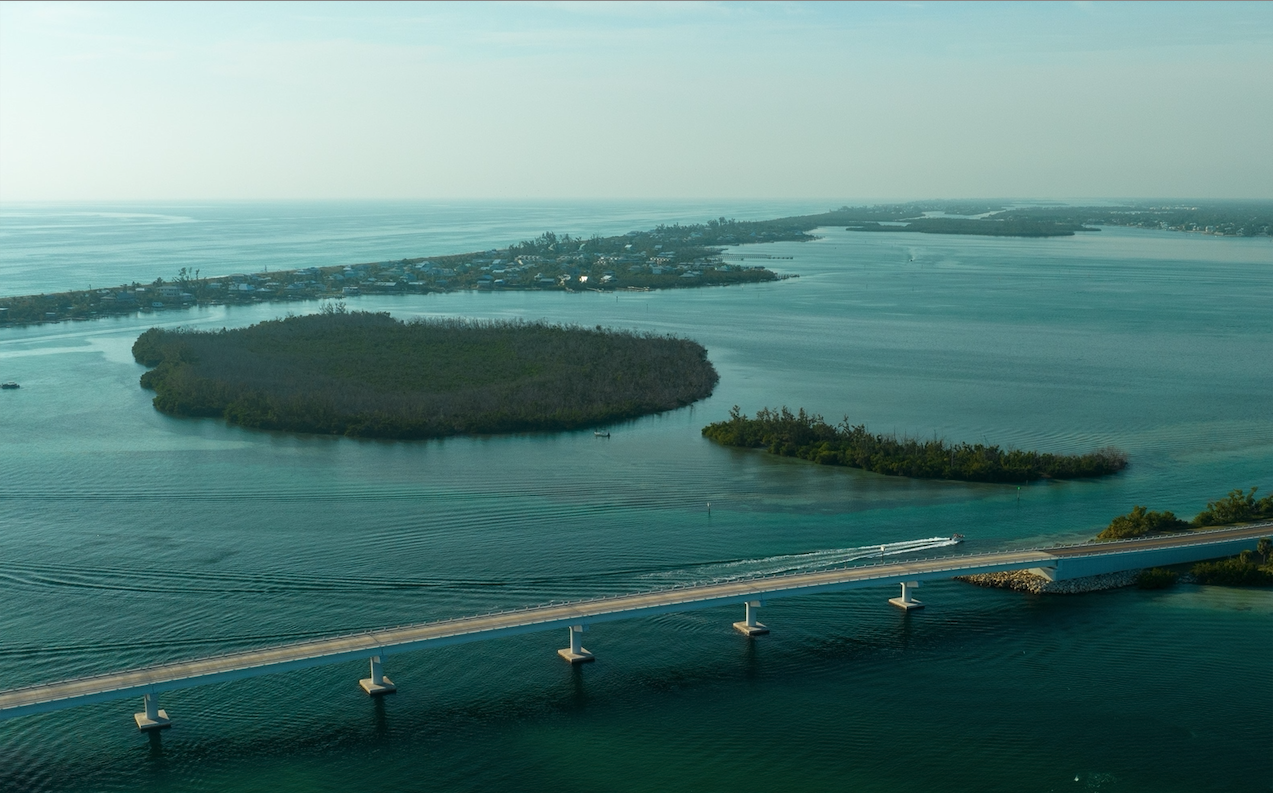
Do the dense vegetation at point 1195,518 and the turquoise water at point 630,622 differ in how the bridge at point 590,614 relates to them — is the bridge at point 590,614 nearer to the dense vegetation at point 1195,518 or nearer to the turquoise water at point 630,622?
the turquoise water at point 630,622

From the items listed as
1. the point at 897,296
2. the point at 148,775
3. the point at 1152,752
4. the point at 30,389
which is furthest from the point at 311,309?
the point at 1152,752

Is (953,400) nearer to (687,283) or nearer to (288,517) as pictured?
(288,517)

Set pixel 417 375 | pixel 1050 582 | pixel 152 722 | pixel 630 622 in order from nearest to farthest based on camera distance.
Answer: pixel 152 722, pixel 630 622, pixel 1050 582, pixel 417 375

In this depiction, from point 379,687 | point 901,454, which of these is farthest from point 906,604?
point 379,687

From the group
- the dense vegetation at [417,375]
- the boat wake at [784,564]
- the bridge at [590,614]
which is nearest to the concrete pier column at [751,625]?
the bridge at [590,614]

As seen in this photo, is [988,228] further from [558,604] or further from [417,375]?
[558,604]

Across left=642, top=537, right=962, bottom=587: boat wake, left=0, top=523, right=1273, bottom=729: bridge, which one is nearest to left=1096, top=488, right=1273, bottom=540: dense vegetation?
left=0, top=523, right=1273, bottom=729: bridge
